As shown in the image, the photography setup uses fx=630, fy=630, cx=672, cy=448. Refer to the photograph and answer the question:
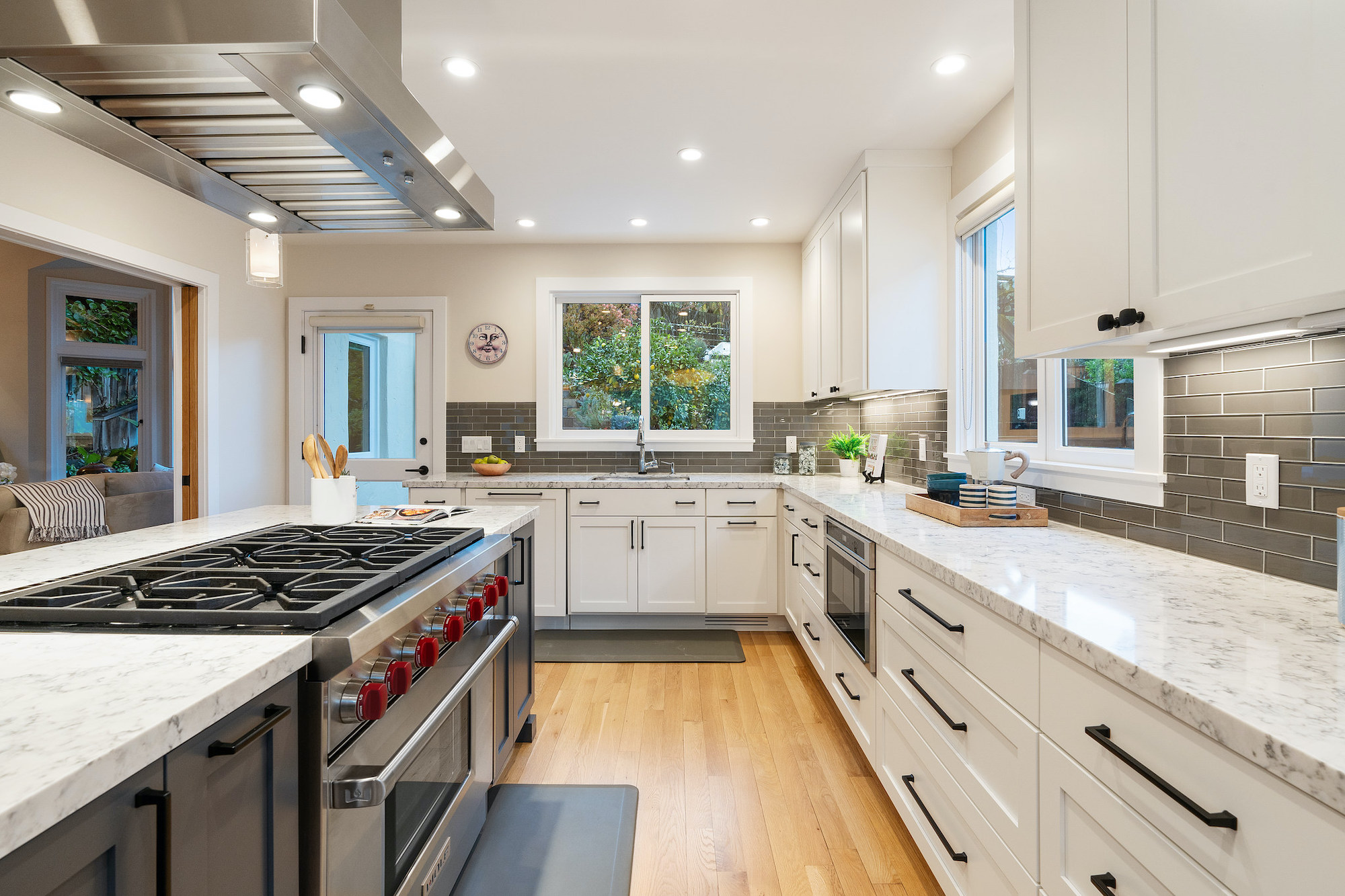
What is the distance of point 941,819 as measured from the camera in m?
1.51

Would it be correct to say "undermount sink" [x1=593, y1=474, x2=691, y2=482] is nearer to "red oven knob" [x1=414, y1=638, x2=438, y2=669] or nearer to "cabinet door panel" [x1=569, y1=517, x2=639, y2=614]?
"cabinet door panel" [x1=569, y1=517, x2=639, y2=614]

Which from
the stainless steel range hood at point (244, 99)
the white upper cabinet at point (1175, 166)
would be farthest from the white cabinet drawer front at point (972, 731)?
the stainless steel range hood at point (244, 99)

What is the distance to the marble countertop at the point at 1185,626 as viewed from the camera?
66 cm

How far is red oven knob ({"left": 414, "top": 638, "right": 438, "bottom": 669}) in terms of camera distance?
3.84 feet

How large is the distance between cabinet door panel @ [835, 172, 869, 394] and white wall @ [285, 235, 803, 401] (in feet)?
3.22

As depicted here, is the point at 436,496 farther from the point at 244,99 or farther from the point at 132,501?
the point at 244,99

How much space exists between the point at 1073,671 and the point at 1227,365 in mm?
949

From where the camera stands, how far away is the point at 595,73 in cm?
228

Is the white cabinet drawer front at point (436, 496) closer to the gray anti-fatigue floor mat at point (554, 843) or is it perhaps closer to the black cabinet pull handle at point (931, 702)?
the gray anti-fatigue floor mat at point (554, 843)

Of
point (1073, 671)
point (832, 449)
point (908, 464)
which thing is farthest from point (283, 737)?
point (832, 449)

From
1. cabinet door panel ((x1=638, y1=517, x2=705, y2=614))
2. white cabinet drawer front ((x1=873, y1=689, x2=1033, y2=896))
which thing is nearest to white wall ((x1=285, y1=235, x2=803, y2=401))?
cabinet door panel ((x1=638, y1=517, x2=705, y2=614))

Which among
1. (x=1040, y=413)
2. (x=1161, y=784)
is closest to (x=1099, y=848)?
(x=1161, y=784)

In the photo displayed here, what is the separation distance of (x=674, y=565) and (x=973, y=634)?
2493 millimetres

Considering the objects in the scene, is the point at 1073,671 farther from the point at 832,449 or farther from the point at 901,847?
the point at 832,449
